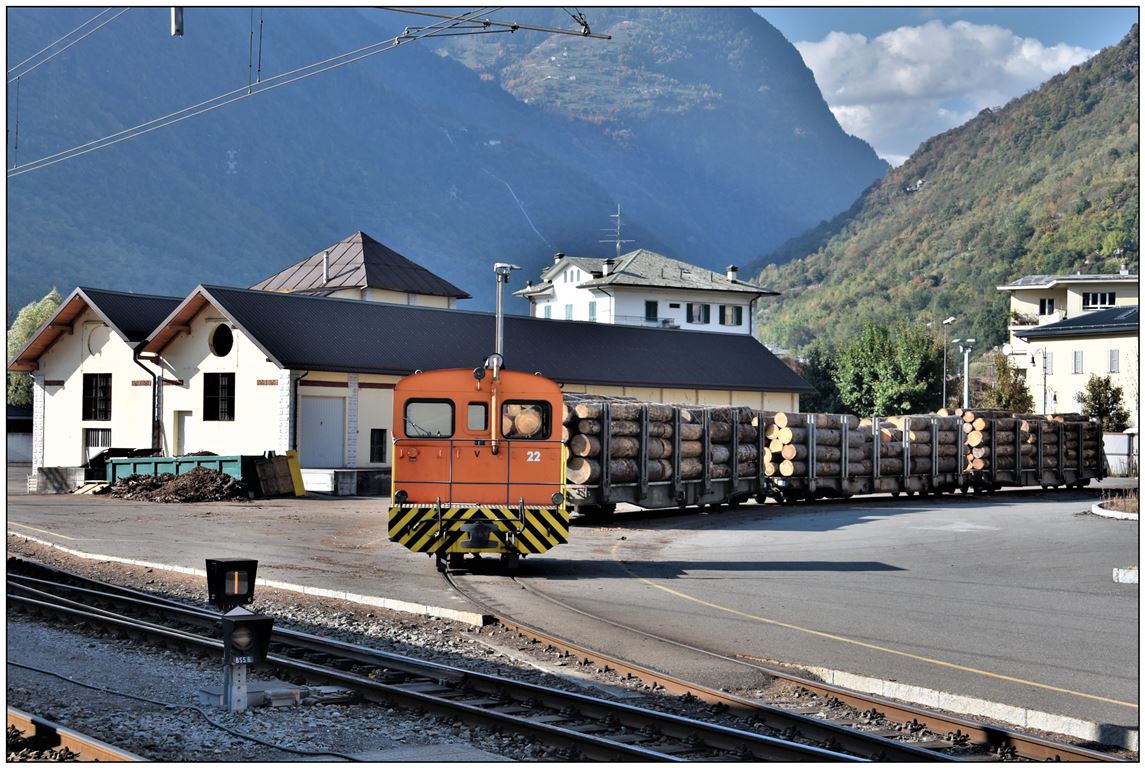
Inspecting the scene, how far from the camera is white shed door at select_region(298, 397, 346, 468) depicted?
135 feet

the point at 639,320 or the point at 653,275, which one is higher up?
the point at 653,275

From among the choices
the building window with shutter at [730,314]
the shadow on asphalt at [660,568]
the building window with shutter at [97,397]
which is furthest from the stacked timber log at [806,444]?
the building window with shutter at [730,314]

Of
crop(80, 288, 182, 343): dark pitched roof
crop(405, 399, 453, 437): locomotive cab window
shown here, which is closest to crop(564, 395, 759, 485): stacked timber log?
crop(405, 399, 453, 437): locomotive cab window

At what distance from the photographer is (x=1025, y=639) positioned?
1363 cm

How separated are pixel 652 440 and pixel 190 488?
14207mm

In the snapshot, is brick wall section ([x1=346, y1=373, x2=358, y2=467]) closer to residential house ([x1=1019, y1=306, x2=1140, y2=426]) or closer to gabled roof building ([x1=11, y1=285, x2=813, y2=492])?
gabled roof building ([x1=11, y1=285, x2=813, y2=492])

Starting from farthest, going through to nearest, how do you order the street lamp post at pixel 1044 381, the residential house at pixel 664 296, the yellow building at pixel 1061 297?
the residential house at pixel 664 296 < the yellow building at pixel 1061 297 < the street lamp post at pixel 1044 381

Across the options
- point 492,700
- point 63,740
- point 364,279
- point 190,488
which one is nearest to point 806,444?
point 190,488

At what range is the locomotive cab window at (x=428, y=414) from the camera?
741 inches

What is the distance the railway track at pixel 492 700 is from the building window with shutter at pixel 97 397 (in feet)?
105

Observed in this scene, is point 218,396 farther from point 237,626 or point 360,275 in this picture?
point 237,626

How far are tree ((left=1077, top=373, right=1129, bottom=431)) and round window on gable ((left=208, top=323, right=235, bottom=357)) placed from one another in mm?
38872

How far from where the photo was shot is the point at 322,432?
41625 millimetres

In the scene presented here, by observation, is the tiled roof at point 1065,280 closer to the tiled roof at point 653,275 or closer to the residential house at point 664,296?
the tiled roof at point 653,275
